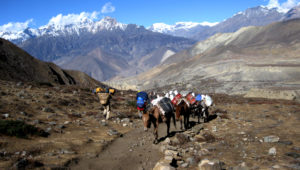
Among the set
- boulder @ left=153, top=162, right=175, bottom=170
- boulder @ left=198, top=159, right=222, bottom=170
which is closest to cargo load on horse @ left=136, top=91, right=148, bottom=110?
boulder @ left=153, top=162, right=175, bottom=170

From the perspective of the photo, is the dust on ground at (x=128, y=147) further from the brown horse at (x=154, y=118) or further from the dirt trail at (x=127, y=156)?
the brown horse at (x=154, y=118)

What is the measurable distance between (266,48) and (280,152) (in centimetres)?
13269

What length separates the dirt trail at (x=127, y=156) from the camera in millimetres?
8109

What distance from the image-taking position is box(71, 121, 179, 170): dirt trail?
8.11m

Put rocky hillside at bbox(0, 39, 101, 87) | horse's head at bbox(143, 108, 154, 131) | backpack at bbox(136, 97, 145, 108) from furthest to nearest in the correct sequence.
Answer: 1. rocky hillside at bbox(0, 39, 101, 87)
2. backpack at bbox(136, 97, 145, 108)
3. horse's head at bbox(143, 108, 154, 131)

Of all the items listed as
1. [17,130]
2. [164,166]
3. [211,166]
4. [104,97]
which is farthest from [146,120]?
[104,97]

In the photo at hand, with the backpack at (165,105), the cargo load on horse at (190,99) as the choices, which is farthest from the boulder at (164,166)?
the cargo load on horse at (190,99)

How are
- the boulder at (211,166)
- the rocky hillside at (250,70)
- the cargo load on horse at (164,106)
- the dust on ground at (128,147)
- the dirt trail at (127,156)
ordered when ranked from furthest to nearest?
the rocky hillside at (250,70) → the cargo load on horse at (164,106) → the dirt trail at (127,156) → the dust on ground at (128,147) → the boulder at (211,166)

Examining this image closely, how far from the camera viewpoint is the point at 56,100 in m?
19.0

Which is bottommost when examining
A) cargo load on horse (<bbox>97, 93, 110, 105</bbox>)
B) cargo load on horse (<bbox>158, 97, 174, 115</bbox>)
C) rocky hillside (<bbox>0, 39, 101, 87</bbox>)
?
cargo load on horse (<bbox>158, 97, 174, 115</bbox>)

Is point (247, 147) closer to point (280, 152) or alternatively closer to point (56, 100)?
point (280, 152)

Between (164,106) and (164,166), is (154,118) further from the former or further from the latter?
(164,166)

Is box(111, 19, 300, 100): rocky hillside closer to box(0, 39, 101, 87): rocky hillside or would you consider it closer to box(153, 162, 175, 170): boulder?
box(0, 39, 101, 87): rocky hillside

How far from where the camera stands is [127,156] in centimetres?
902
